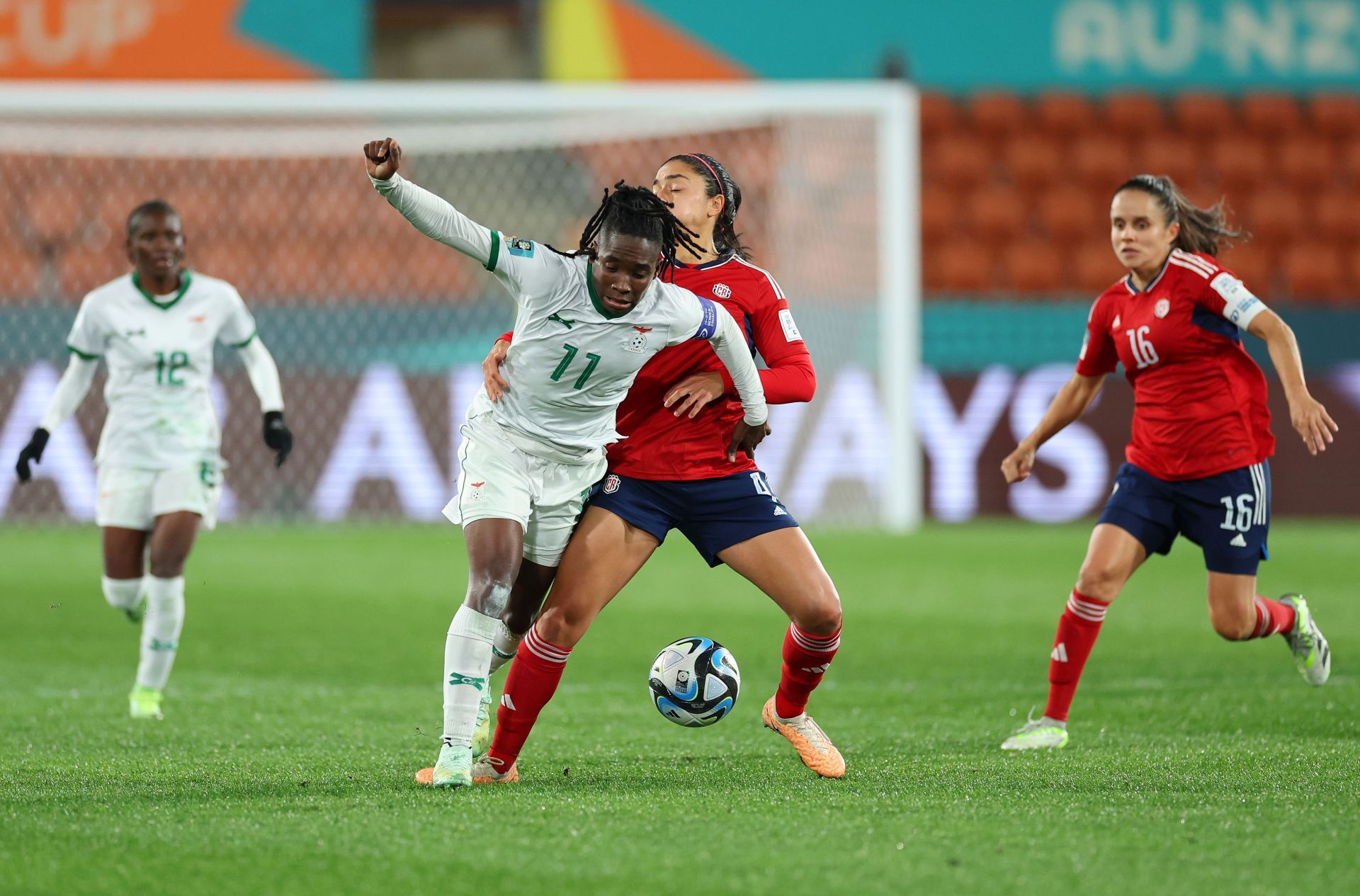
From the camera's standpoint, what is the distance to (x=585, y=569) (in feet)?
15.3

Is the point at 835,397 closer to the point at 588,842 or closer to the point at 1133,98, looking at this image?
the point at 1133,98

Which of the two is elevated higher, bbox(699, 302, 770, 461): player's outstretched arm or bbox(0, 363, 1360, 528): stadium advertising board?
bbox(699, 302, 770, 461): player's outstretched arm

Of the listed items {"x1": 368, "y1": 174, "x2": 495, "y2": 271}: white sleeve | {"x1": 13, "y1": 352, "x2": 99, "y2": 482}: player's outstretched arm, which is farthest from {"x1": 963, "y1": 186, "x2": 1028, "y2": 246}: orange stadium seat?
{"x1": 368, "y1": 174, "x2": 495, "y2": 271}: white sleeve

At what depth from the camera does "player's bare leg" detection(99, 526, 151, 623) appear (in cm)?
668

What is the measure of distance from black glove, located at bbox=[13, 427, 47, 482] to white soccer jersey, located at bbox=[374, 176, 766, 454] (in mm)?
2736

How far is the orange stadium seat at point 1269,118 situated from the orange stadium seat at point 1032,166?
217 centimetres

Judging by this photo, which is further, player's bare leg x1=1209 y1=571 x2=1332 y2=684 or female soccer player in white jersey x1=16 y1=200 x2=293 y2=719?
female soccer player in white jersey x1=16 y1=200 x2=293 y2=719

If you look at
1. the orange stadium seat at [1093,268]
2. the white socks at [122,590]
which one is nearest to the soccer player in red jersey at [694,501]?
the white socks at [122,590]

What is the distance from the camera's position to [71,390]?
678cm

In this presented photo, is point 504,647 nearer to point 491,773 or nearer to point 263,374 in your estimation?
point 491,773

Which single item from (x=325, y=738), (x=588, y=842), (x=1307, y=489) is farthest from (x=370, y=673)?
(x=1307, y=489)

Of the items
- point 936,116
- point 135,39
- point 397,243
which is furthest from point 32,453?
point 936,116

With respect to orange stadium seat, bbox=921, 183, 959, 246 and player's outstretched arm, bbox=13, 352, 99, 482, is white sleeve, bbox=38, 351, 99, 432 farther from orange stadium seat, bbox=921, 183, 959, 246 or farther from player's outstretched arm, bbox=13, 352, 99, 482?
orange stadium seat, bbox=921, 183, 959, 246

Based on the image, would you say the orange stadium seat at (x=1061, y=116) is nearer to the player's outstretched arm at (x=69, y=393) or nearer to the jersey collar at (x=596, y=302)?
the player's outstretched arm at (x=69, y=393)
